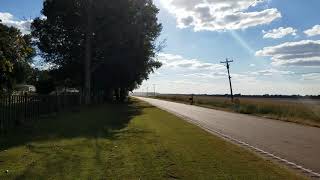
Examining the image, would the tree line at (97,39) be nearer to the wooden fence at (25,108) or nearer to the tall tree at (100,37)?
the tall tree at (100,37)

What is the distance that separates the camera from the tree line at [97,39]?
49531mm

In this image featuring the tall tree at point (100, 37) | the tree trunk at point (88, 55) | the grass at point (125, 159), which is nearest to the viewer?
the grass at point (125, 159)

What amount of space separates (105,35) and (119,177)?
42.3 meters

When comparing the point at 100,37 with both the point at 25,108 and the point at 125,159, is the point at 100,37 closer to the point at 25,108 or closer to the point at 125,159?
the point at 25,108

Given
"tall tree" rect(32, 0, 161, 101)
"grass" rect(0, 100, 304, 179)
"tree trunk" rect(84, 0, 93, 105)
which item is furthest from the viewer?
"tall tree" rect(32, 0, 161, 101)

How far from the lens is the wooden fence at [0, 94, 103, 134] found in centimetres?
1841

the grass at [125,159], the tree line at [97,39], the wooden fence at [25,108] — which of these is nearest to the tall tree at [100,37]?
the tree line at [97,39]

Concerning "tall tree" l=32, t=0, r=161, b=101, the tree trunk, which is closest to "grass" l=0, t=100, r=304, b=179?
the tree trunk

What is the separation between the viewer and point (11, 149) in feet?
43.3

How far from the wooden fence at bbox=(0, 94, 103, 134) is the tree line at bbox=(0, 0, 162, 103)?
16541 millimetres

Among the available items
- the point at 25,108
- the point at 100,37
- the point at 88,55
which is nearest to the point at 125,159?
the point at 25,108

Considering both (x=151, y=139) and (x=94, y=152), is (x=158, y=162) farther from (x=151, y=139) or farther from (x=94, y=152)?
(x=151, y=139)

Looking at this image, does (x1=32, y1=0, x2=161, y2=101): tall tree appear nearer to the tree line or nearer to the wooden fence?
the tree line

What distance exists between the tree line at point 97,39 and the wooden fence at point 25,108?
16.5 metres
